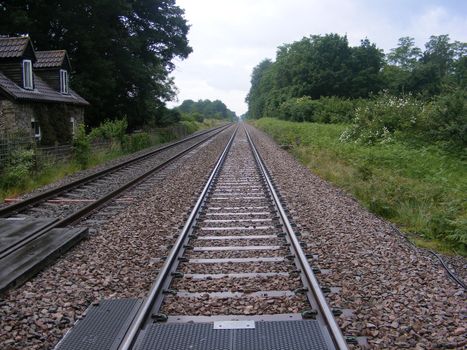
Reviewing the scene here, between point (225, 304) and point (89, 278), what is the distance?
1859 millimetres

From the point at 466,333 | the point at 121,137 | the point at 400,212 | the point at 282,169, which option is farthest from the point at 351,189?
the point at 121,137

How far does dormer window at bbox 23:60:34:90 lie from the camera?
68.7 ft

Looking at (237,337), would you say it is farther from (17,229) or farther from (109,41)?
(109,41)

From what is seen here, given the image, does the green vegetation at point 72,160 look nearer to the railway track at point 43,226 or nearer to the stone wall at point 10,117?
the railway track at point 43,226

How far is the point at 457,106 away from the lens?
18203mm

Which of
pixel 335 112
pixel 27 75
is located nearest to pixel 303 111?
pixel 335 112

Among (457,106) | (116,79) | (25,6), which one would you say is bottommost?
(457,106)

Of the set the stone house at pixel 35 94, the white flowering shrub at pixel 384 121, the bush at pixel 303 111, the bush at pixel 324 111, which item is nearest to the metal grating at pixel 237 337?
the stone house at pixel 35 94

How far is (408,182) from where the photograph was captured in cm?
1212

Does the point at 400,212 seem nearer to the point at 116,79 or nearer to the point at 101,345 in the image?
the point at 101,345

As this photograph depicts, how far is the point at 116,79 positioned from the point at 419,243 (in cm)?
2889

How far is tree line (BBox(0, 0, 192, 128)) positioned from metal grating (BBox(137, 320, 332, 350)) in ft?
87.9

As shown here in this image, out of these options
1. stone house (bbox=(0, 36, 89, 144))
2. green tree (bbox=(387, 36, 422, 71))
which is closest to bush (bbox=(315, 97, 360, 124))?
stone house (bbox=(0, 36, 89, 144))

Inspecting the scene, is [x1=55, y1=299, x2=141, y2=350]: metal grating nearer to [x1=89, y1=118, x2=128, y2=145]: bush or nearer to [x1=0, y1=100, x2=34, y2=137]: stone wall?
[x1=0, y1=100, x2=34, y2=137]: stone wall
